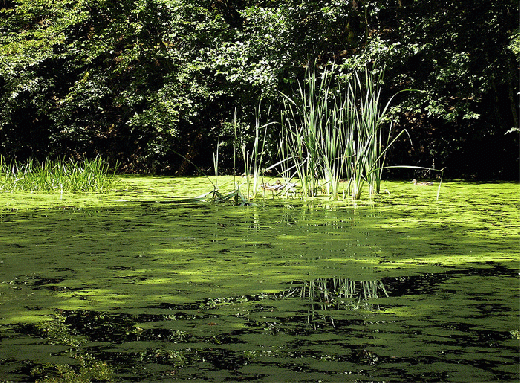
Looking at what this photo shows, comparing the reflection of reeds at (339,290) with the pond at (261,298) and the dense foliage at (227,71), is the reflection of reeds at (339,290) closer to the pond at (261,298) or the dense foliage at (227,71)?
the pond at (261,298)

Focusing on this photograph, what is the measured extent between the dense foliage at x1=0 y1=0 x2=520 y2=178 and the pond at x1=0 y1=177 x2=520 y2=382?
5.77 m

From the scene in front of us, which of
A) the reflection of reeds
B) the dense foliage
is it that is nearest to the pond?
the reflection of reeds

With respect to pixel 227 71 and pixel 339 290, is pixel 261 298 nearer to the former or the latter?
pixel 339 290

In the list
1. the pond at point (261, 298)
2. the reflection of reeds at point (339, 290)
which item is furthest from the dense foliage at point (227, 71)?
the reflection of reeds at point (339, 290)

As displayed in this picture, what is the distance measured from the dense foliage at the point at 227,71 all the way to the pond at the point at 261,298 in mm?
5770

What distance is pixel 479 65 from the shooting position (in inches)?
410

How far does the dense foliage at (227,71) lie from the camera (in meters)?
10.7

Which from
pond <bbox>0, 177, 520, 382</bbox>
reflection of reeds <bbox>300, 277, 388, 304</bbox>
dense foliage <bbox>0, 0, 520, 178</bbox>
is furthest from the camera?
dense foliage <bbox>0, 0, 520, 178</bbox>

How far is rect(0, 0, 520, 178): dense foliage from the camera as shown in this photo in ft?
35.0

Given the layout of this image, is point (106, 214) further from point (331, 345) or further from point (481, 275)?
point (331, 345)

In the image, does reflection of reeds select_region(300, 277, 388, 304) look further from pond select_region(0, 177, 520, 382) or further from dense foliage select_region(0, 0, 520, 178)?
dense foliage select_region(0, 0, 520, 178)

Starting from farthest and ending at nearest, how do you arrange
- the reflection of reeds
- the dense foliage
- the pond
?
1. the dense foliage
2. the reflection of reeds
3. the pond

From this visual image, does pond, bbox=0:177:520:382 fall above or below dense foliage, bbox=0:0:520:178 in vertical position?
below

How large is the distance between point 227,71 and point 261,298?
9788 mm
